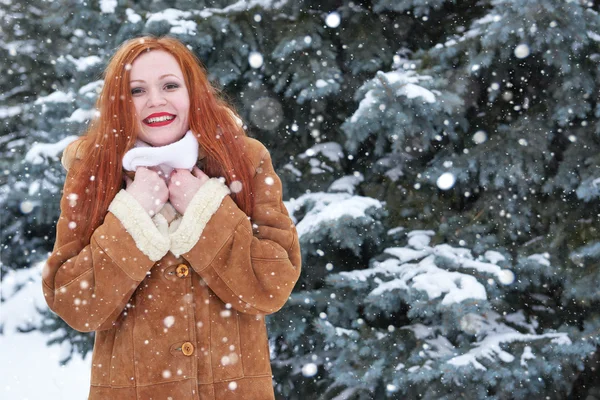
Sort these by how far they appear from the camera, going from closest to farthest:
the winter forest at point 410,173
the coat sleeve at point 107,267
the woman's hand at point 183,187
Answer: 1. the coat sleeve at point 107,267
2. the woman's hand at point 183,187
3. the winter forest at point 410,173

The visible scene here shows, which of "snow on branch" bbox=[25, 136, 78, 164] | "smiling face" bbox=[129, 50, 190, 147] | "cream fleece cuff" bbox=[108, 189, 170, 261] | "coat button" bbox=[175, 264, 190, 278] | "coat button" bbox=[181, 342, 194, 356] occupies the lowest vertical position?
"snow on branch" bbox=[25, 136, 78, 164]

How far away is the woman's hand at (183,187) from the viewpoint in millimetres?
1932

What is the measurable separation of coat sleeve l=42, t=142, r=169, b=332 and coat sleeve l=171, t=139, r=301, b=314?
0.09 metres

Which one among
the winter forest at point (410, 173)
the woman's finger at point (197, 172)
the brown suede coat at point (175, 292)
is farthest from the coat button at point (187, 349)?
the winter forest at point (410, 173)

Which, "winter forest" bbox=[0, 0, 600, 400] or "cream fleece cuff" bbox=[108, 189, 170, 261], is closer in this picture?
"cream fleece cuff" bbox=[108, 189, 170, 261]

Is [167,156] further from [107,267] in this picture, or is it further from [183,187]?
[107,267]

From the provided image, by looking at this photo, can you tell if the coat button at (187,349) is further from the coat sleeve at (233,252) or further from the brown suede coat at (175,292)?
the coat sleeve at (233,252)

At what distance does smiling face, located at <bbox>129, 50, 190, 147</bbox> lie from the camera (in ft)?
6.60

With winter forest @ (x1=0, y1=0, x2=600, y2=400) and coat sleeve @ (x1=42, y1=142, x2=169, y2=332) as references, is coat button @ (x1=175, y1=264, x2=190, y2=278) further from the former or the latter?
winter forest @ (x1=0, y1=0, x2=600, y2=400)

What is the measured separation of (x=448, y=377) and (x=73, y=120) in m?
2.92

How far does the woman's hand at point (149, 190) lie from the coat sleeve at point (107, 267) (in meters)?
0.03

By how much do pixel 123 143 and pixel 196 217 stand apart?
371 millimetres

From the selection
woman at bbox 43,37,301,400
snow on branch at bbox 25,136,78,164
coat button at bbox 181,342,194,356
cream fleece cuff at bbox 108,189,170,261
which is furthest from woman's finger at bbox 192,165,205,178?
snow on branch at bbox 25,136,78,164

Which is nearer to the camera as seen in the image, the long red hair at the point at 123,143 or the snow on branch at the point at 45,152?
the long red hair at the point at 123,143
